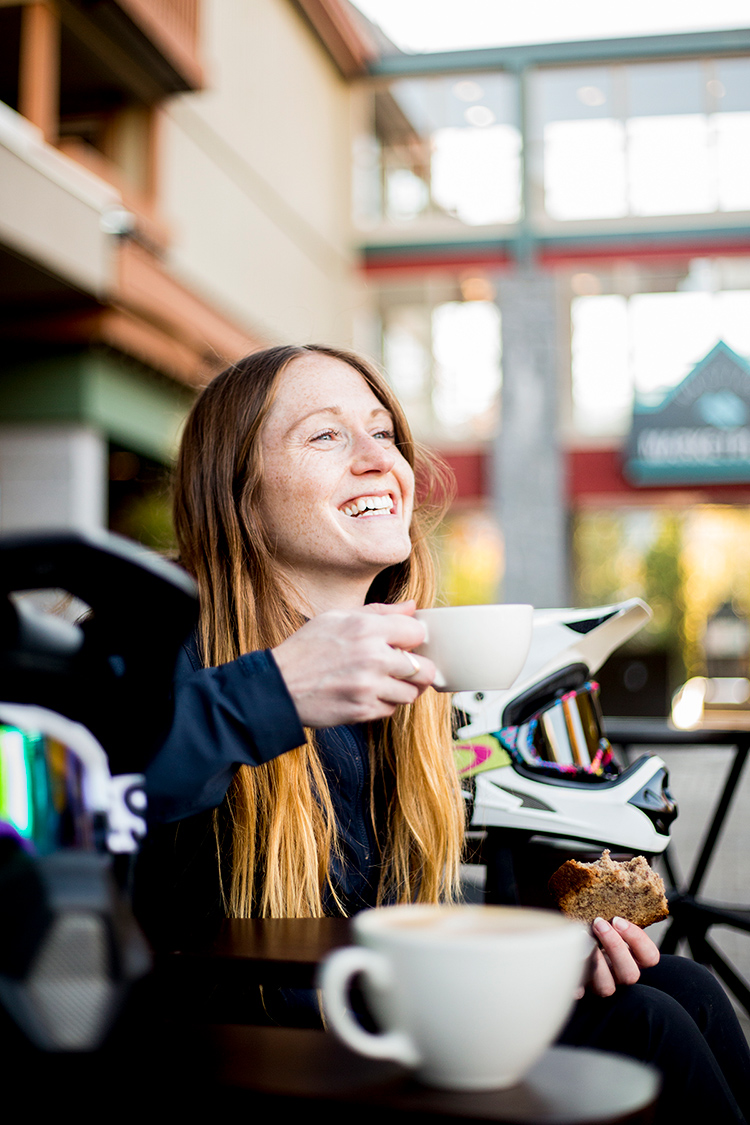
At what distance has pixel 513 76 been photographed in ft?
43.1

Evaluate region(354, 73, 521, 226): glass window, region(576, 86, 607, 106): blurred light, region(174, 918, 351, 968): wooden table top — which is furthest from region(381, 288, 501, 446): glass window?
region(174, 918, 351, 968): wooden table top

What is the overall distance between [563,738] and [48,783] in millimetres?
1287

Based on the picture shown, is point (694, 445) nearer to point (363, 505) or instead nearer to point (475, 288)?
point (475, 288)

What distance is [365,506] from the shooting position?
1.52 meters

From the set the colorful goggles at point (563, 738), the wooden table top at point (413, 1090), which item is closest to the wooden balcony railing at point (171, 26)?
the colorful goggles at point (563, 738)

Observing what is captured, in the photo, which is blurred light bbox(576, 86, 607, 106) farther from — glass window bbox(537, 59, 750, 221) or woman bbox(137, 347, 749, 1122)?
woman bbox(137, 347, 749, 1122)

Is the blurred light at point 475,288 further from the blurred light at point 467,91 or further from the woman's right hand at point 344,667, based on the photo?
the woman's right hand at point 344,667

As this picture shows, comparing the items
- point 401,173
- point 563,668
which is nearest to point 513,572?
point 401,173

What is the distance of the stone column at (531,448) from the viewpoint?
498 inches

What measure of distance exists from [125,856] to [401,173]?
1427 centimetres

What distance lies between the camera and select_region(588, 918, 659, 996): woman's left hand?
107cm

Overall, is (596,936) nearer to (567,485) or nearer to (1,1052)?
(1,1052)

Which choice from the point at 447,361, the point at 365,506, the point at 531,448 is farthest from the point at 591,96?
the point at 365,506

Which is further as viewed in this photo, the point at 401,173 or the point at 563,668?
the point at 401,173
